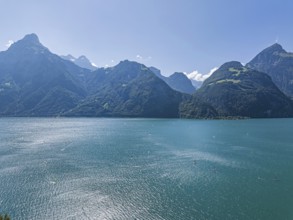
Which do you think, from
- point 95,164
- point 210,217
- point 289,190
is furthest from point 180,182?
point 95,164

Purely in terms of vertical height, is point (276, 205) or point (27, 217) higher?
point (276, 205)

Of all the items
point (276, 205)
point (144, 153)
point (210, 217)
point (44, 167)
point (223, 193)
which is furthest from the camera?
point (144, 153)

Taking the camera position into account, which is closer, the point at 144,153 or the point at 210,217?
the point at 210,217

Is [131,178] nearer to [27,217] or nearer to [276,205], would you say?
[27,217]

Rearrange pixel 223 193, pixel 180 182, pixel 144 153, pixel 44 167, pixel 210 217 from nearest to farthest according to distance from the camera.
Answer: pixel 210 217
pixel 223 193
pixel 180 182
pixel 44 167
pixel 144 153

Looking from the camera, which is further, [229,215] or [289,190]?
[289,190]

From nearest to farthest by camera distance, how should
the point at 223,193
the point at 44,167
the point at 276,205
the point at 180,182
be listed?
the point at 276,205 → the point at 223,193 → the point at 180,182 → the point at 44,167

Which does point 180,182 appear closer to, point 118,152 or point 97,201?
point 97,201

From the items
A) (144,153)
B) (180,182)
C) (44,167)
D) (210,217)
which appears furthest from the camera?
(144,153)

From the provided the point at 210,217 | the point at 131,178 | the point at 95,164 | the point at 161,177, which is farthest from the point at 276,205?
the point at 95,164
